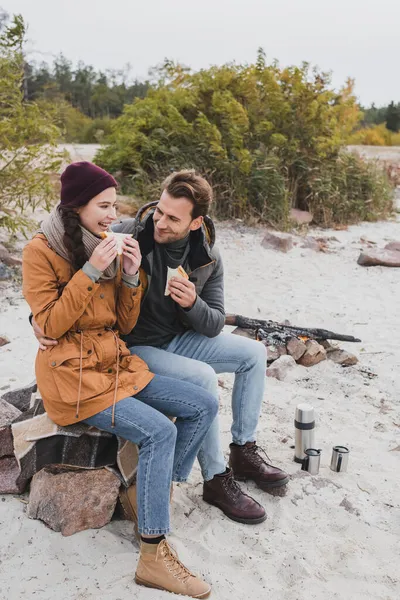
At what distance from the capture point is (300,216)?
1080cm

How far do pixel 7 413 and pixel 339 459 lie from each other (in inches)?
81.0

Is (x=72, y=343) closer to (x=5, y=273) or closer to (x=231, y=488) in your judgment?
(x=231, y=488)

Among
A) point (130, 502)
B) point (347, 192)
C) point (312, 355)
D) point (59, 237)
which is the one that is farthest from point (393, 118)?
point (130, 502)

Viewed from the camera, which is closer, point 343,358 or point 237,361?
point 237,361

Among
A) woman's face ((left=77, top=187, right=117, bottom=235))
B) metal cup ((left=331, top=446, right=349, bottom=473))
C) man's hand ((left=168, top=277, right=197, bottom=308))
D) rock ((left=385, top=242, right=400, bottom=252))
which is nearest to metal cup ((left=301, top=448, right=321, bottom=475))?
metal cup ((left=331, top=446, right=349, bottom=473))

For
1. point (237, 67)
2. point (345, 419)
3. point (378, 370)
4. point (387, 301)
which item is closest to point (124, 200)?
point (237, 67)

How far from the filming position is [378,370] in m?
5.31

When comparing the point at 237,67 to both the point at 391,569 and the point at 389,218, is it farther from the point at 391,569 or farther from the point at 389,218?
the point at 391,569

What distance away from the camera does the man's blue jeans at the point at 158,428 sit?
2.51m

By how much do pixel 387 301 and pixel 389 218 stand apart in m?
5.72

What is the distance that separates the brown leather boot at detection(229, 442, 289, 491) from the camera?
129 inches

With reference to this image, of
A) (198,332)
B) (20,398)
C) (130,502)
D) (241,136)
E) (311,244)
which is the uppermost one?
(241,136)

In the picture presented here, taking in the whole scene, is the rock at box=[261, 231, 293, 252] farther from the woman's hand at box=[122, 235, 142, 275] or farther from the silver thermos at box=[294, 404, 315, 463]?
the woman's hand at box=[122, 235, 142, 275]

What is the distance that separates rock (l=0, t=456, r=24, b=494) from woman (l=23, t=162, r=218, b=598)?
0.63 metres
